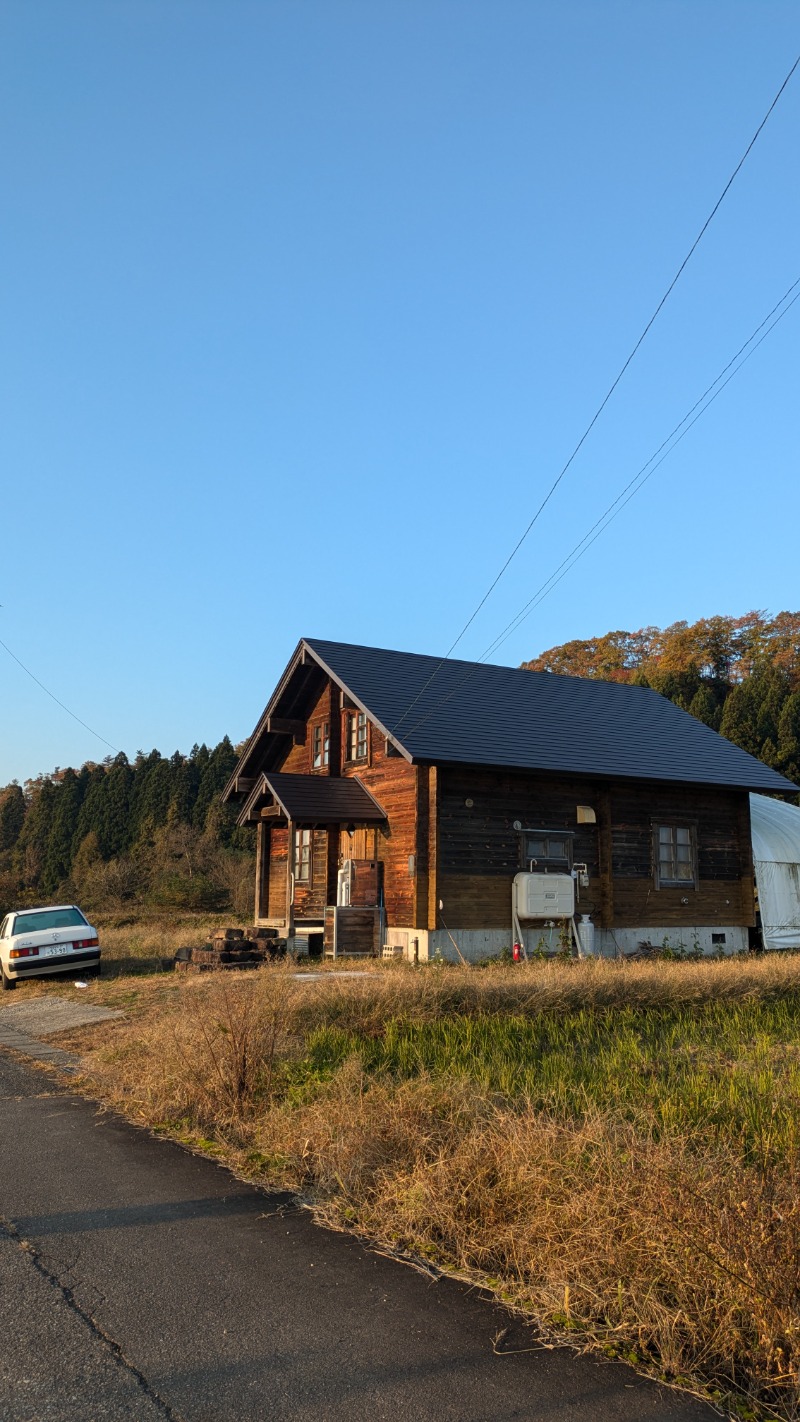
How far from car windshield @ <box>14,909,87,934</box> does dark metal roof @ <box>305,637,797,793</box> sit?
22.7 feet

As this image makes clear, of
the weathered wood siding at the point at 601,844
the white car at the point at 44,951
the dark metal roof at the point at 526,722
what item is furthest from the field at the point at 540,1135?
the dark metal roof at the point at 526,722

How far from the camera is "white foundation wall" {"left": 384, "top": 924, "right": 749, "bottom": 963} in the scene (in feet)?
64.3

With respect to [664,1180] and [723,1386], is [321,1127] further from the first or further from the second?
[723,1386]

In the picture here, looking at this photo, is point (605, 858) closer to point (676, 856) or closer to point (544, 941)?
point (676, 856)

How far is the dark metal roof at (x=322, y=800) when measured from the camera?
68.3 feet

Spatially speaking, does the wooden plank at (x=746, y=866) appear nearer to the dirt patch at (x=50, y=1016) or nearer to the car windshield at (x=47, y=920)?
the car windshield at (x=47, y=920)

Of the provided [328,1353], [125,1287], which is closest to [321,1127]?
[125,1287]

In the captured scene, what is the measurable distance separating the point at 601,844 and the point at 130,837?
41935mm

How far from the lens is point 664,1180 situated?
439cm

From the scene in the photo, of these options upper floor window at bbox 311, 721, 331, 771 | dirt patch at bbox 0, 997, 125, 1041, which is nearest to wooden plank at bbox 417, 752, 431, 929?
upper floor window at bbox 311, 721, 331, 771

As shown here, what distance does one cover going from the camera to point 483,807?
2066 cm

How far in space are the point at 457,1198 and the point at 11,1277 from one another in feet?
7.27

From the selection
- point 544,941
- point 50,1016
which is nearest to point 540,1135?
point 50,1016

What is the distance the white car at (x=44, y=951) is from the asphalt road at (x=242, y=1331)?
41.9 ft
